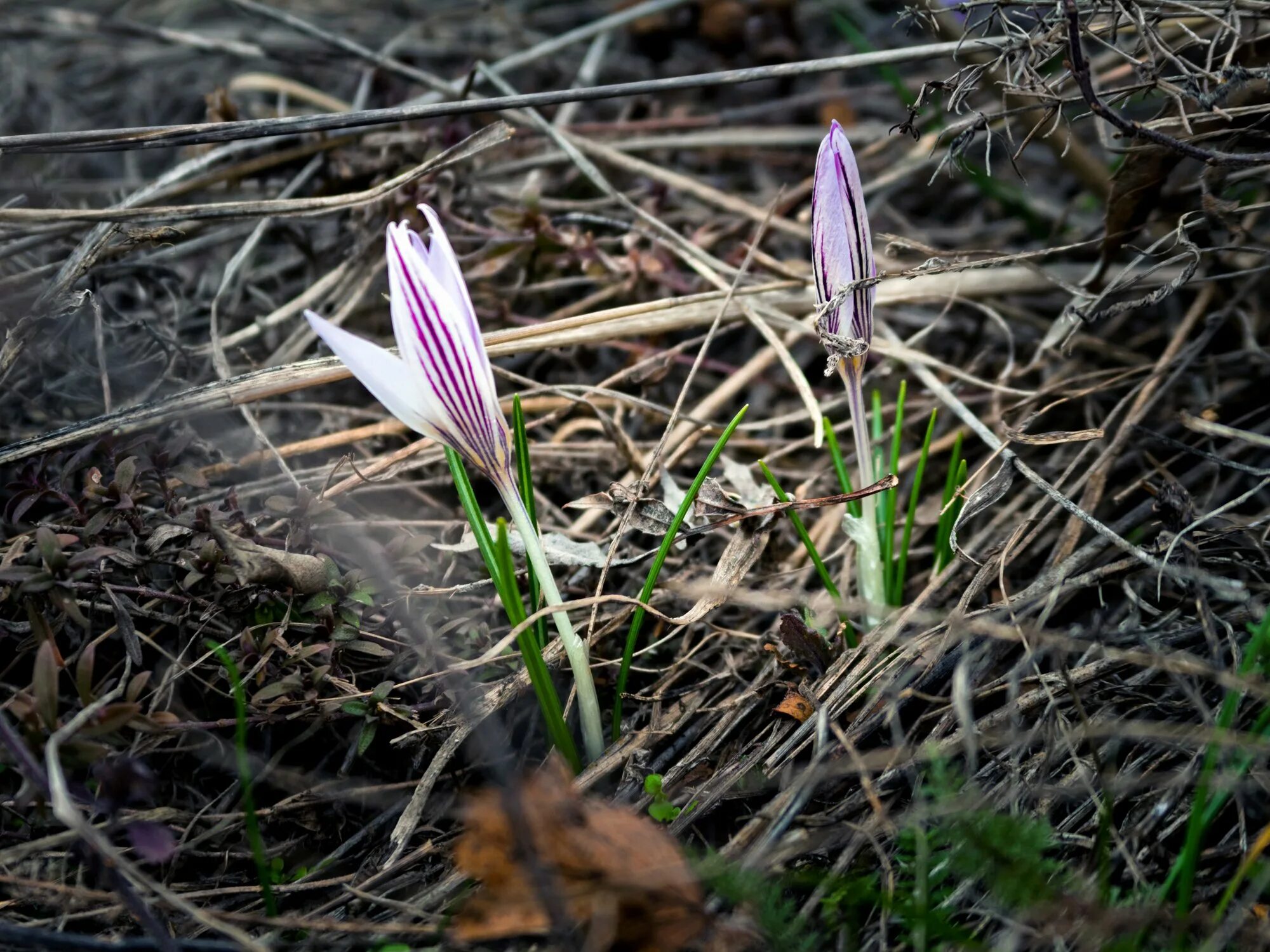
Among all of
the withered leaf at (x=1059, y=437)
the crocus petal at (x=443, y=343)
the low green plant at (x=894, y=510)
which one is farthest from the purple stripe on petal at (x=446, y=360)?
the withered leaf at (x=1059, y=437)

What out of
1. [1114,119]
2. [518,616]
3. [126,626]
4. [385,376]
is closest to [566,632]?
[518,616]

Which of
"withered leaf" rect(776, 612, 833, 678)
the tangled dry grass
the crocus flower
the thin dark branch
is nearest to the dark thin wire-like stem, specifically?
the tangled dry grass

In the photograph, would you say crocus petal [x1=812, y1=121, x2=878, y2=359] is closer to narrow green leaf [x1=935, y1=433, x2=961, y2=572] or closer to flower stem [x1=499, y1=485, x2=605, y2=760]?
narrow green leaf [x1=935, y1=433, x2=961, y2=572]

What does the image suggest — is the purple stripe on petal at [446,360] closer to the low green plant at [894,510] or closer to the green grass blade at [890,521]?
the low green plant at [894,510]

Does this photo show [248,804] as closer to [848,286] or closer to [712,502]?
[712,502]

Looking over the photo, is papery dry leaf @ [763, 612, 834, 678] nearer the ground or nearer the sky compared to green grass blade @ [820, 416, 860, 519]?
nearer the ground

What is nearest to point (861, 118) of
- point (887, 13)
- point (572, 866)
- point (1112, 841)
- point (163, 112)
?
point (887, 13)

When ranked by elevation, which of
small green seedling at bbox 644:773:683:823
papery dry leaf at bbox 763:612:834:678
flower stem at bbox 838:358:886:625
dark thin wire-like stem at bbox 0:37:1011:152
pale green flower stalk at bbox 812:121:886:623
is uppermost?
dark thin wire-like stem at bbox 0:37:1011:152

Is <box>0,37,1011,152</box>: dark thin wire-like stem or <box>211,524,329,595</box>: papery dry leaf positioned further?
<box>0,37,1011,152</box>: dark thin wire-like stem

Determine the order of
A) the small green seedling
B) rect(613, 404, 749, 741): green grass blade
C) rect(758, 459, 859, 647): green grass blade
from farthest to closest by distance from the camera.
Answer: rect(758, 459, 859, 647): green grass blade < rect(613, 404, 749, 741): green grass blade < the small green seedling
